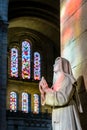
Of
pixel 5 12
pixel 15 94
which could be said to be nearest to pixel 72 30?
pixel 5 12

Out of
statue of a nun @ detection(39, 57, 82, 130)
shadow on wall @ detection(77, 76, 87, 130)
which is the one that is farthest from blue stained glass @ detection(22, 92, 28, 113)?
statue of a nun @ detection(39, 57, 82, 130)

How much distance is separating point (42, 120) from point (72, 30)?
25275 mm

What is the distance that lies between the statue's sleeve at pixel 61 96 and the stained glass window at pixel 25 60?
33161mm

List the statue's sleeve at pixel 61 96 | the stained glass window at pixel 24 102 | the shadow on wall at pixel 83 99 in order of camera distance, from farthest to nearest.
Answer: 1. the stained glass window at pixel 24 102
2. the shadow on wall at pixel 83 99
3. the statue's sleeve at pixel 61 96

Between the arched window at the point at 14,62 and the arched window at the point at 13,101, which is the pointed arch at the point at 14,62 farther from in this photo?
the arched window at the point at 13,101

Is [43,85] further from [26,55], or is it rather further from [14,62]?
[26,55]

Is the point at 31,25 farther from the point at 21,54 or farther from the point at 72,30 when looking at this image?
the point at 72,30

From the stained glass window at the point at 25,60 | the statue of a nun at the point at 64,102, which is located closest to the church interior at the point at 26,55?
the stained glass window at the point at 25,60

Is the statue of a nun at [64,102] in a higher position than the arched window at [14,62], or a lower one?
lower

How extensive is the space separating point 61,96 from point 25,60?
112 ft

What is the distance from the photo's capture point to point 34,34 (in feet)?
127

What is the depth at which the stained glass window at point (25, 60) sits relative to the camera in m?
38.0

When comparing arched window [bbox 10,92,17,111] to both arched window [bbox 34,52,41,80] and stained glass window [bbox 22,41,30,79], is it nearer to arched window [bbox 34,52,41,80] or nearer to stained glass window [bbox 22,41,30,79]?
stained glass window [bbox 22,41,30,79]

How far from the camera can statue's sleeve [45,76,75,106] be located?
14.9 feet
